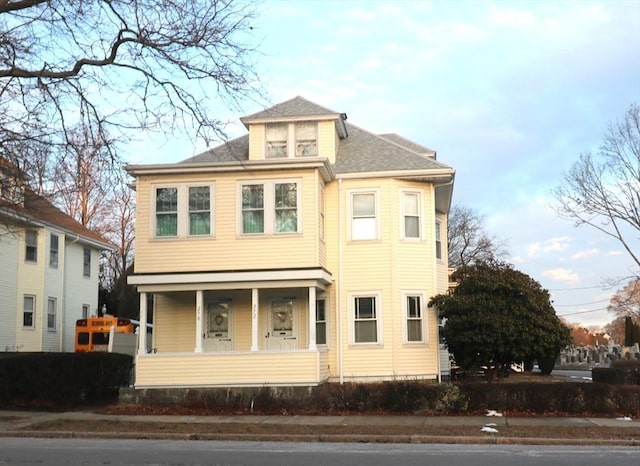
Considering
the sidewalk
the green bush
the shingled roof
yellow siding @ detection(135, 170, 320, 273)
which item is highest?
the shingled roof

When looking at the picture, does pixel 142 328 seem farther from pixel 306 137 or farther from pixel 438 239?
pixel 438 239

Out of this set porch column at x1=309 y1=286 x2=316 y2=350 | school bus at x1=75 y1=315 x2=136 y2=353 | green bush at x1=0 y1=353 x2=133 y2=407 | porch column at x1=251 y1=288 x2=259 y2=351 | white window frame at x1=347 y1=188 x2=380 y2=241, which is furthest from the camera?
school bus at x1=75 y1=315 x2=136 y2=353

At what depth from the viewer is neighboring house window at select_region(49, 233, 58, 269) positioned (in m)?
35.0

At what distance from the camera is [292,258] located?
74.7 ft

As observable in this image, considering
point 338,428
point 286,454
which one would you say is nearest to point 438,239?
point 338,428

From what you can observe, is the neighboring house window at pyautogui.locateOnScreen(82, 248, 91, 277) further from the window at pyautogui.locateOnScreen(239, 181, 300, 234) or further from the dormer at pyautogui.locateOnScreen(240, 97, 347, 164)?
the window at pyautogui.locateOnScreen(239, 181, 300, 234)

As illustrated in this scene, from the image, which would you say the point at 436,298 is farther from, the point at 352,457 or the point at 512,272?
the point at 352,457

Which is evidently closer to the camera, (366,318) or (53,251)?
(366,318)

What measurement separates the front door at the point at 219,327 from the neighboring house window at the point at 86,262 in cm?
1648

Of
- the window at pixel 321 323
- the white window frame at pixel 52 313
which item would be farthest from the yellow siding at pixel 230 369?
the white window frame at pixel 52 313

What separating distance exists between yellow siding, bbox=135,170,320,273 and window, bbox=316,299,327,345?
2754mm

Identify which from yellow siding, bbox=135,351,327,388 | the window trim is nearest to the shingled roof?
yellow siding, bbox=135,351,327,388

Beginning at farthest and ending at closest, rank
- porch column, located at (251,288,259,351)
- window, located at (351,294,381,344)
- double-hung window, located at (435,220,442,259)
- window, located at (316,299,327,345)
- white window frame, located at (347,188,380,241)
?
double-hung window, located at (435,220,442,259) < window, located at (316,299,327,345) < white window frame, located at (347,188,380,241) < window, located at (351,294,381,344) < porch column, located at (251,288,259,351)

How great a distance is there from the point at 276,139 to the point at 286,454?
15.3 meters
